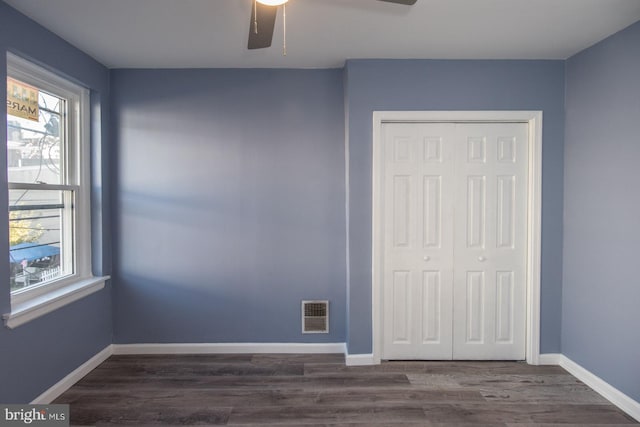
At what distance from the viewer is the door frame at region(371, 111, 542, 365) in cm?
319

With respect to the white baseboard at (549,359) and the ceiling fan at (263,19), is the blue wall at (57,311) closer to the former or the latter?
the ceiling fan at (263,19)

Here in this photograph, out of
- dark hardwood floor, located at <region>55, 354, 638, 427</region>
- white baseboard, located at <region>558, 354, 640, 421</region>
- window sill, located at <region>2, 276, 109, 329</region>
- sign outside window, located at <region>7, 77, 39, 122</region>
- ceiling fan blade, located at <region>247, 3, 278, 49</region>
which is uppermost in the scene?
ceiling fan blade, located at <region>247, 3, 278, 49</region>

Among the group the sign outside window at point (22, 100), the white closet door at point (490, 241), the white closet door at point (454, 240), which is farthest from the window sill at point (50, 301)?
the white closet door at point (490, 241)

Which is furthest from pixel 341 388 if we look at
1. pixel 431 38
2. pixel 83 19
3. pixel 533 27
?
pixel 83 19

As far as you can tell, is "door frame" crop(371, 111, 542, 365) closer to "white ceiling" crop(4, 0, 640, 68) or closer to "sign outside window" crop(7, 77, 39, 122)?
"white ceiling" crop(4, 0, 640, 68)

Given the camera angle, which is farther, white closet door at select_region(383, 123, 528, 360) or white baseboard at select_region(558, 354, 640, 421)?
white closet door at select_region(383, 123, 528, 360)

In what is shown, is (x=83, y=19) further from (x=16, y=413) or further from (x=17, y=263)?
(x=16, y=413)

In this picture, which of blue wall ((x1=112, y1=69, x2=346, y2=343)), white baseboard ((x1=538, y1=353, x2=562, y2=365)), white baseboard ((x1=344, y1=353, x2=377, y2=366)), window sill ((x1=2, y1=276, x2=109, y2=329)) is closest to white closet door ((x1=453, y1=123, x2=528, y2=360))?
white baseboard ((x1=538, y1=353, x2=562, y2=365))

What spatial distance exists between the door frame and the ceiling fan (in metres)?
1.42

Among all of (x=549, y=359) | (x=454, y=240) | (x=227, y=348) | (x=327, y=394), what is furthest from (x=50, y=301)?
(x=549, y=359)

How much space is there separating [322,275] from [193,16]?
221cm

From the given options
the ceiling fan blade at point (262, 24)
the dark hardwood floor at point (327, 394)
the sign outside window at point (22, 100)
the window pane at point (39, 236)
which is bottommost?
the dark hardwood floor at point (327, 394)

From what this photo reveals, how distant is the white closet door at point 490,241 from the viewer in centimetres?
324

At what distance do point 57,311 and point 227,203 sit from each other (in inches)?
57.3
